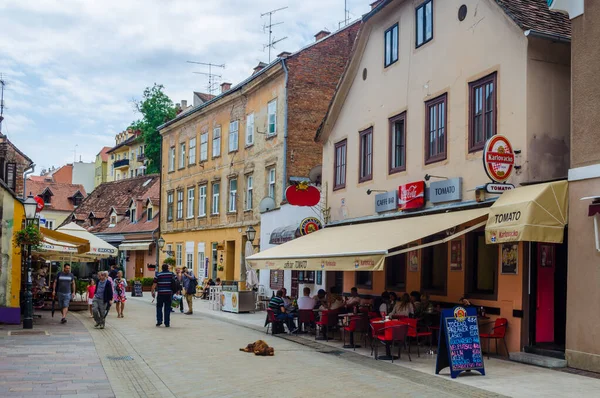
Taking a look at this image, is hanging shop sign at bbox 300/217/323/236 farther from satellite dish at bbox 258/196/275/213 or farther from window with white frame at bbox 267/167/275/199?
window with white frame at bbox 267/167/275/199

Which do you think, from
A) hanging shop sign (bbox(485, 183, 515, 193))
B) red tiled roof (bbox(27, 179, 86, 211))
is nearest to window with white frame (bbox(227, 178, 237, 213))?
hanging shop sign (bbox(485, 183, 515, 193))

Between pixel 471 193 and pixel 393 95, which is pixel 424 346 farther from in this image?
pixel 393 95

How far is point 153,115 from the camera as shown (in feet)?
190

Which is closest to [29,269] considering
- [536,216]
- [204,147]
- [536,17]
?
[536,216]

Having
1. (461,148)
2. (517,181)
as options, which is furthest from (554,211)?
(461,148)

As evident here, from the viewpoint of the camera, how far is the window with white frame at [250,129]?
3338cm

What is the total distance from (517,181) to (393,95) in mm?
5828

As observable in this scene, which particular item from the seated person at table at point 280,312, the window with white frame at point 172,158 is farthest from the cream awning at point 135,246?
the seated person at table at point 280,312

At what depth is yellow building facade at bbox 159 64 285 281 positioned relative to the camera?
104ft

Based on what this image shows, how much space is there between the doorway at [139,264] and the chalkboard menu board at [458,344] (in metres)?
39.1

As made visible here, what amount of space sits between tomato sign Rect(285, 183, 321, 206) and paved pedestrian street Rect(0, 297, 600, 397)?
579cm

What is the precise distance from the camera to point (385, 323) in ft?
44.9

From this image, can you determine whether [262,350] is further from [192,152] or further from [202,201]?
[192,152]

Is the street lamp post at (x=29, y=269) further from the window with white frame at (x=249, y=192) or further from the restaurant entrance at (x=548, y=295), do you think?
the window with white frame at (x=249, y=192)
